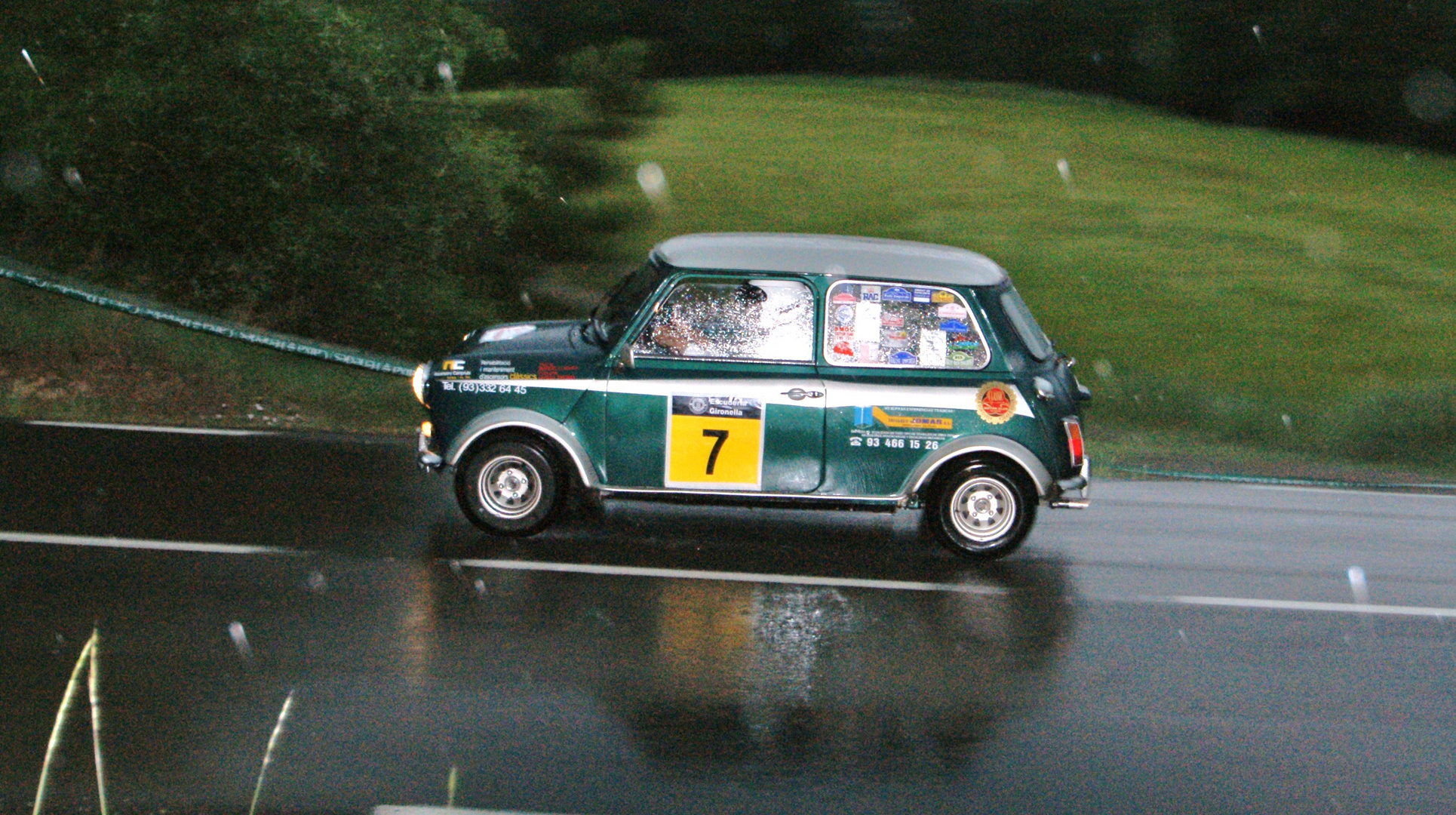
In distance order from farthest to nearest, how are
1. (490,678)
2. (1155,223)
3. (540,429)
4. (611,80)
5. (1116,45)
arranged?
(1116,45), (1155,223), (611,80), (540,429), (490,678)

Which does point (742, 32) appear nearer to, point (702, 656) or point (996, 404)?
point (996, 404)

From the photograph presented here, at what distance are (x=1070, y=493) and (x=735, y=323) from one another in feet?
7.18

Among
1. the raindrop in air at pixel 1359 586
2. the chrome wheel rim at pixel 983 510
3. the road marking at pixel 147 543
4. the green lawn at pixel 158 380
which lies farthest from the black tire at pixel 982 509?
the green lawn at pixel 158 380

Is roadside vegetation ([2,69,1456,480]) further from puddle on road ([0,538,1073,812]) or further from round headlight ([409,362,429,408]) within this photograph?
round headlight ([409,362,429,408])

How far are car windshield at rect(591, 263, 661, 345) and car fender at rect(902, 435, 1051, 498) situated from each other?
188cm

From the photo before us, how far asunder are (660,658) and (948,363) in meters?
2.76

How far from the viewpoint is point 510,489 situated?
895cm

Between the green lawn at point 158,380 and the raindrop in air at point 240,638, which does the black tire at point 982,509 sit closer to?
the raindrop in air at point 240,638

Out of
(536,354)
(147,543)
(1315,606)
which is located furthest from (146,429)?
(1315,606)

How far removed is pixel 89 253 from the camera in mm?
15805

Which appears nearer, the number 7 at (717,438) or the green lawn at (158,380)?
the number 7 at (717,438)

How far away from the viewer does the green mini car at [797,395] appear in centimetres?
869

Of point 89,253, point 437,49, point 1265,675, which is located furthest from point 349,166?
point 1265,675

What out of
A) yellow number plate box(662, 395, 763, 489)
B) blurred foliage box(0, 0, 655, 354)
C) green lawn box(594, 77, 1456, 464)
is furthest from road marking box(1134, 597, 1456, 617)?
blurred foliage box(0, 0, 655, 354)
